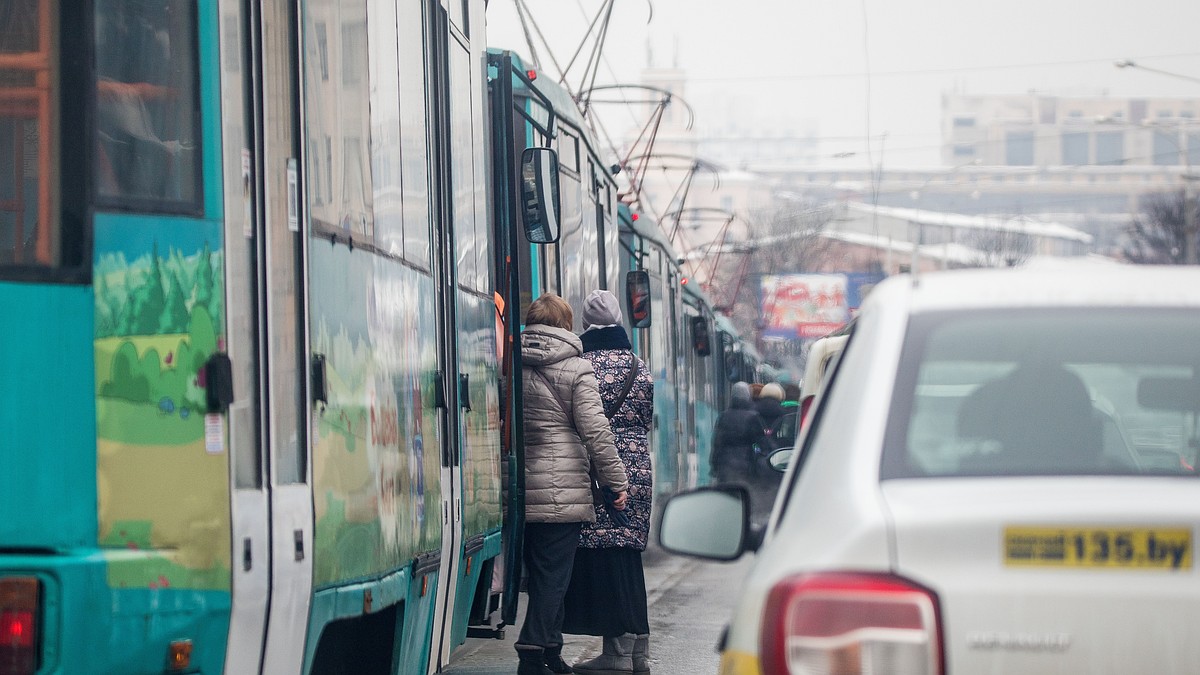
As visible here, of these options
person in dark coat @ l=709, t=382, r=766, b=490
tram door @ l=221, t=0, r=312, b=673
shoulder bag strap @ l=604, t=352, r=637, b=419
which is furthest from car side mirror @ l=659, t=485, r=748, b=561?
person in dark coat @ l=709, t=382, r=766, b=490

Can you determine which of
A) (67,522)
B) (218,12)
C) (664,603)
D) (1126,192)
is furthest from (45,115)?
(1126,192)

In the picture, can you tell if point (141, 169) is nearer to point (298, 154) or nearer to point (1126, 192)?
point (298, 154)

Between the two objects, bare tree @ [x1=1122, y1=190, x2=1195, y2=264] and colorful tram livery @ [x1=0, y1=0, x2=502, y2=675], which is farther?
bare tree @ [x1=1122, y1=190, x2=1195, y2=264]

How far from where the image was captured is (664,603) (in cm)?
1187

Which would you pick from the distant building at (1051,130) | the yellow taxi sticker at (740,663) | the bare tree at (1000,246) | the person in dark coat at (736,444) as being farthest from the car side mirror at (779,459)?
the distant building at (1051,130)

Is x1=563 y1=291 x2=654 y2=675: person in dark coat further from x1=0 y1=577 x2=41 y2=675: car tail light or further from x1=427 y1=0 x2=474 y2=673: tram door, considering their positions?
x1=0 y1=577 x2=41 y2=675: car tail light

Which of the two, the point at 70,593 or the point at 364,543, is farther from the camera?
the point at 364,543

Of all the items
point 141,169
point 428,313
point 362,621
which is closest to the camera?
point 141,169

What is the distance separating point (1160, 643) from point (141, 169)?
2.33m

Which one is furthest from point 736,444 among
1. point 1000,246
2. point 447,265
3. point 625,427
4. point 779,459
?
point 1000,246

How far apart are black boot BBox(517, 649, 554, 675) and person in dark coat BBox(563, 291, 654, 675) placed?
0.48 metres

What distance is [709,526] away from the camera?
3.55 meters

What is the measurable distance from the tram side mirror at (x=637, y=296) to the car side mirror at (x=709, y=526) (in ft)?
37.1

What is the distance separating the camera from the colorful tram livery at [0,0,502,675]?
349 cm
